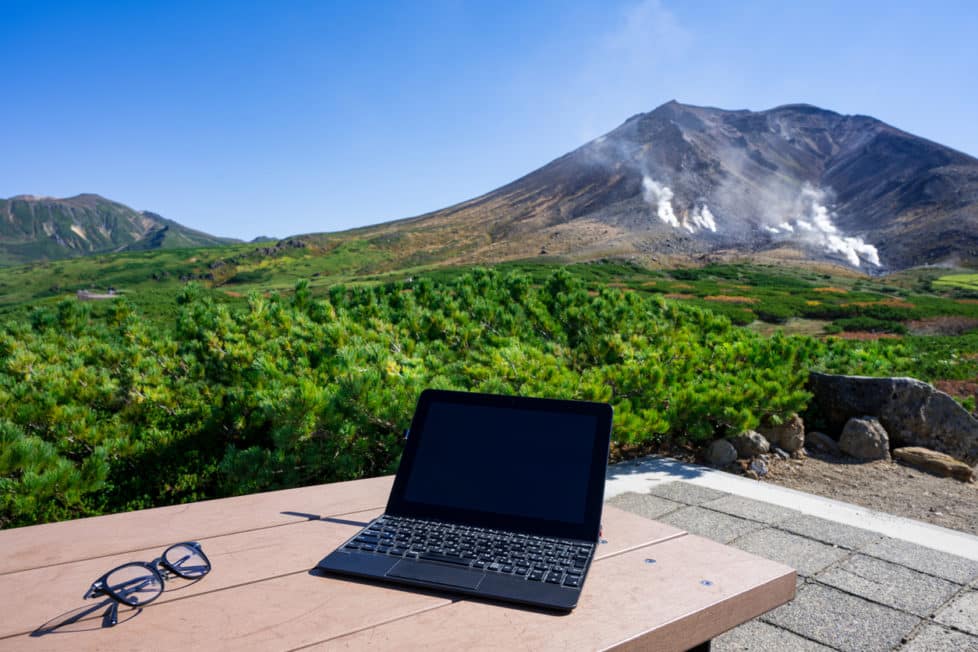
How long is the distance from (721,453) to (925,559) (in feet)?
6.63

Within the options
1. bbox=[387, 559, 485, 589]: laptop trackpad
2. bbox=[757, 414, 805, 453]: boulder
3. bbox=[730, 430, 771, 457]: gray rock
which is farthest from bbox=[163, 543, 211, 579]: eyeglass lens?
bbox=[757, 414, 805, 453]: boulder

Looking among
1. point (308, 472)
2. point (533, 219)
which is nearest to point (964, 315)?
point (308, 472)

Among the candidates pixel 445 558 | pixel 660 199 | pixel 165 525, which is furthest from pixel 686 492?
pixel 660 199

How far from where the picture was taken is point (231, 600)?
1.31m

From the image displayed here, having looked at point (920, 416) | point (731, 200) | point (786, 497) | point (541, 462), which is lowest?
point (786, 497)

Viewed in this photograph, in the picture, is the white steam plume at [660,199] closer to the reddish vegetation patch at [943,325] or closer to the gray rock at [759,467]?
the reddish vegetation patch at [943,325]

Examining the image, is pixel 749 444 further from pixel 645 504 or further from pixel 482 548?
pixel 482 548

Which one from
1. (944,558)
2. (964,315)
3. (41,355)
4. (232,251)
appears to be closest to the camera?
(944,558)

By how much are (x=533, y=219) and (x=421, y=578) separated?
93.8m

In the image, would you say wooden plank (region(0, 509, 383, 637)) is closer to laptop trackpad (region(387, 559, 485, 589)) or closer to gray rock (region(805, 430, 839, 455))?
laptop trackpad (region(387, 559, 485, 589))

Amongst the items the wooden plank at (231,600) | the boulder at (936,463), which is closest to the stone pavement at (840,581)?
the wooden plank at (231,600)

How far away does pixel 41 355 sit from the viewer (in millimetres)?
4242

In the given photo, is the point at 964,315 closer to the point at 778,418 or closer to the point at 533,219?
the point at 778,418

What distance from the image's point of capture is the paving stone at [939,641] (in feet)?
7.90
